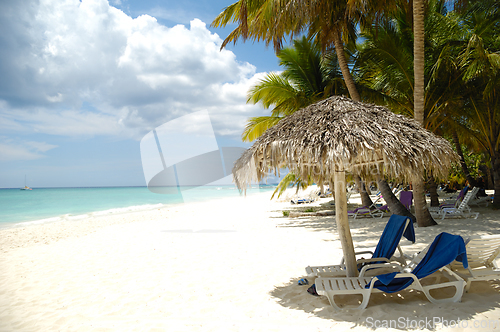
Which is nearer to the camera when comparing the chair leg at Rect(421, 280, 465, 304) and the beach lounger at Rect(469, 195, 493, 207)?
the chair leg at Rect(421, 280, 465, 304)

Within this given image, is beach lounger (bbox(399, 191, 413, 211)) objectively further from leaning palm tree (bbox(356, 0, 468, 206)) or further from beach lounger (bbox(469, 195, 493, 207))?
beach lounger (bbox(469, 195, 493, 207))

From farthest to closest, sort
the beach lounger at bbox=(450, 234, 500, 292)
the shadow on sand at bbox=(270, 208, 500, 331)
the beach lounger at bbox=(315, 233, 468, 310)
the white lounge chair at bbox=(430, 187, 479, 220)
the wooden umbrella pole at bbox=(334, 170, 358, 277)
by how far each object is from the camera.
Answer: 1. the white lounge chair at bbox=(430, 187, 479, 220)
2. the wooden umbrella pole at bbox=(334, 170, 358, 277)
3. the beach lounger at bbox=(450, 234, 500, 292)
4. the beach lounger at bbox=(315, 233, 468, 310)
5. the shadow on sand at bbox=(270, 208, 500, 331)

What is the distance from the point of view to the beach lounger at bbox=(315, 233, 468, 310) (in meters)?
2.80

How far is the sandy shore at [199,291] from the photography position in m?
2.85

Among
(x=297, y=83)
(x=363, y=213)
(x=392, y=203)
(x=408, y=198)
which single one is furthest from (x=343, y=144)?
(x=297, y=83)

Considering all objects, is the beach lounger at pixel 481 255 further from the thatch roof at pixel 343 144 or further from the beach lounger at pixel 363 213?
the beach lounger at pixel 363 213

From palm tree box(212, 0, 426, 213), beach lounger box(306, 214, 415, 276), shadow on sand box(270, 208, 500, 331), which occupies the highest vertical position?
palm tree box(212, 0, 426, 213)

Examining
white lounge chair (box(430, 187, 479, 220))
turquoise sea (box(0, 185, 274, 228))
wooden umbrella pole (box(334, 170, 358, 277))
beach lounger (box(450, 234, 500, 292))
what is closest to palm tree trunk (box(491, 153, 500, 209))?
white lounge chair (box(430, 187, 479, 220))

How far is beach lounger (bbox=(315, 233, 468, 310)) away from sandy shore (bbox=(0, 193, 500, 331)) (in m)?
0.16

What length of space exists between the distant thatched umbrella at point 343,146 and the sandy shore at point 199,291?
3.05ft

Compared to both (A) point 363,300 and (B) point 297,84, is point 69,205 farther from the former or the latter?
(A) point 363,300

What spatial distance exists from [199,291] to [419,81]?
6.79 meters

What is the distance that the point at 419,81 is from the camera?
22.2 ft

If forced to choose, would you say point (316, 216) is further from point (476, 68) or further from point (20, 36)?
point (20, 36)
